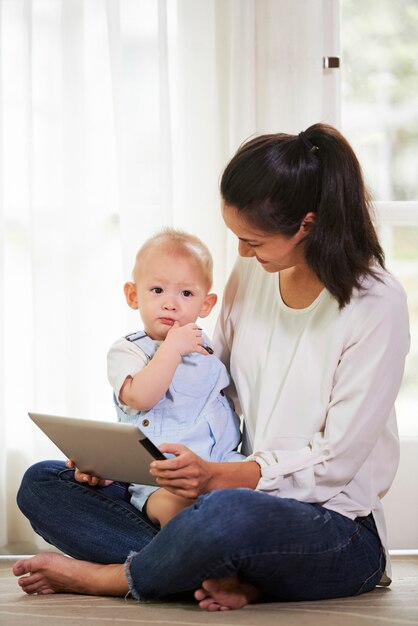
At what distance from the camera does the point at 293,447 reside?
1820mm

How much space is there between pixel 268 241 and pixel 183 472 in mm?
485

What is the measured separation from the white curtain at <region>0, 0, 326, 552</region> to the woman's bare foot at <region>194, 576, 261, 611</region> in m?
1.02

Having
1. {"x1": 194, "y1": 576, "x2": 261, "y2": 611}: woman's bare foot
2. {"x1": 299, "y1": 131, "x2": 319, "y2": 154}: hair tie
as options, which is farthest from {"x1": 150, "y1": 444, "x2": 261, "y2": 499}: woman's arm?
{"x1": 299, "y1": 131, "x2": 319, "y2": 154}: hair tie

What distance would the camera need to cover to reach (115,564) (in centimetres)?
186

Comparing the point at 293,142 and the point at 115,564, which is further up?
the point at 293,142

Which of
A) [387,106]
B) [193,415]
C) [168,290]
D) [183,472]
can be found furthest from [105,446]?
[387,106]

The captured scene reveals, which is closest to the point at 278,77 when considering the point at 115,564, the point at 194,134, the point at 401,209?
the point at 194,134

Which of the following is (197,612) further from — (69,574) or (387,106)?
(387,106)

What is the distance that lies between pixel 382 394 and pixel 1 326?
128cm

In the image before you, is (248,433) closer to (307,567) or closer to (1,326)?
(307,567)

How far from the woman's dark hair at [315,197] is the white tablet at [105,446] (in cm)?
48

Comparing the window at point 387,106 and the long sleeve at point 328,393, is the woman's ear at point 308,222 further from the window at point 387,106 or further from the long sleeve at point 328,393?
the window at point 387,106

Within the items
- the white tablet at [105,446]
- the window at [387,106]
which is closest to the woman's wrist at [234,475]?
the white tablet at [105,446]

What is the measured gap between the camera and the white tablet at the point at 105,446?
162cm
